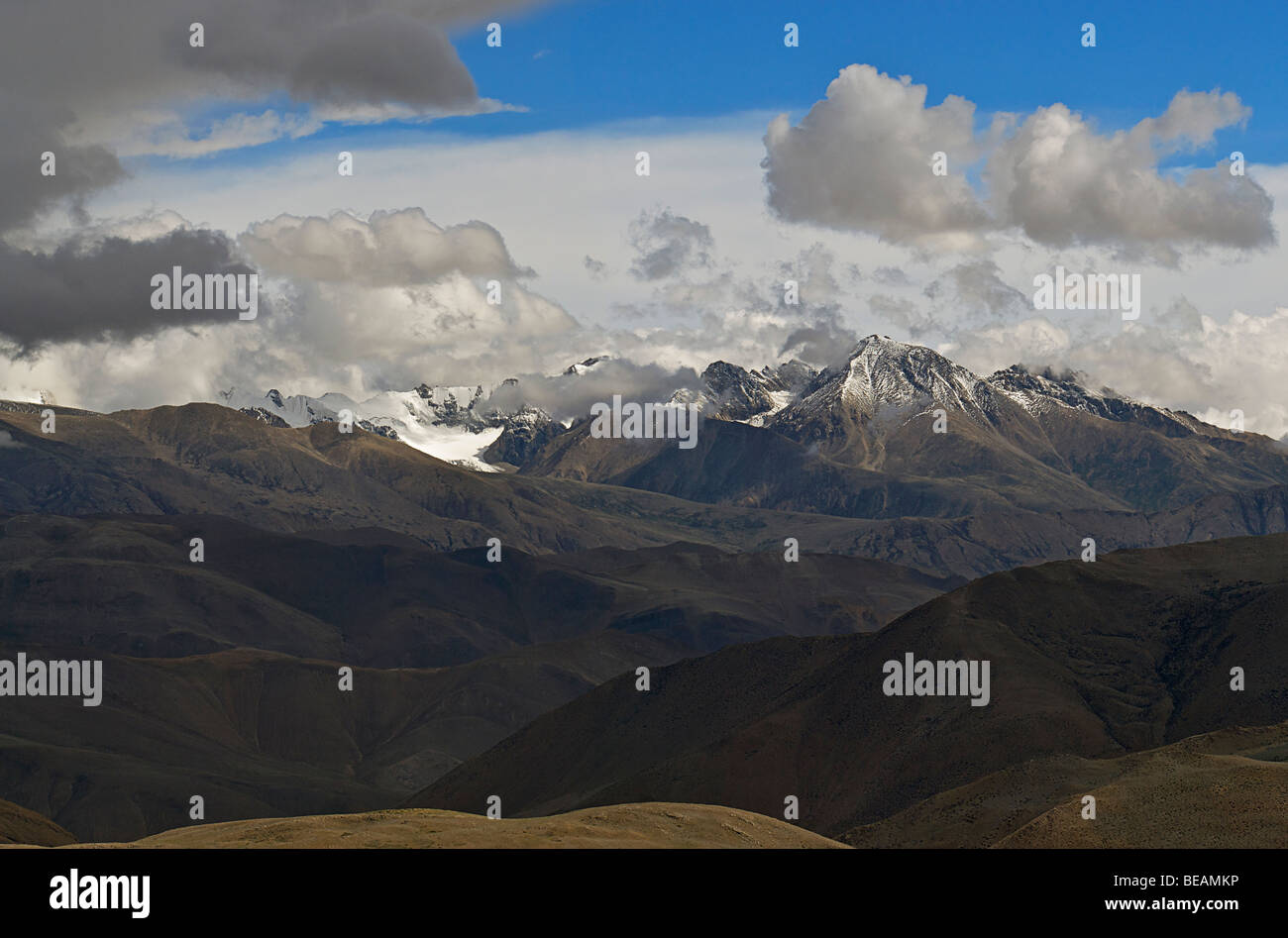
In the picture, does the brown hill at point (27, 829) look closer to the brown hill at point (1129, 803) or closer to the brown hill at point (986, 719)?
the brown hill at point (986, 719)

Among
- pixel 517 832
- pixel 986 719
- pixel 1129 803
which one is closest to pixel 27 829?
pixel 986 719

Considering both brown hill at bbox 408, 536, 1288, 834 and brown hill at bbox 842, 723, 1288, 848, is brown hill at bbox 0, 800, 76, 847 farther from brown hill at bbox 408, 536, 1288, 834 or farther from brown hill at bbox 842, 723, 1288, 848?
brown hill at bbox 842, 723, 1288, 848

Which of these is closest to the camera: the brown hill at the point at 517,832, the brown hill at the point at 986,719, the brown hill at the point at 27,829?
the brown hill at the point at 517,832

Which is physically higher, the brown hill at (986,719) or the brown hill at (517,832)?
the brown hill at (986,719)

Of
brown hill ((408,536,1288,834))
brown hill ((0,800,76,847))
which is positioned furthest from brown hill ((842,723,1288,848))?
brown hill ((0,800,76,847))

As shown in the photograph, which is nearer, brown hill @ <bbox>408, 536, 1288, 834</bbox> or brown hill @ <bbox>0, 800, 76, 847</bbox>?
brown hill @ <bbox>0, 800, 76, 847</bbox>

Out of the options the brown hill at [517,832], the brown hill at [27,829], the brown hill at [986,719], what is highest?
the brown hill at [986,719]

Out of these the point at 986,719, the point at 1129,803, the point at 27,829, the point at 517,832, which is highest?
the point at 986,719

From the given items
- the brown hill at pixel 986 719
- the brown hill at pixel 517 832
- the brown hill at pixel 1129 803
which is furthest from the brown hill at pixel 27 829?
the brown hill at pixel 1129 803

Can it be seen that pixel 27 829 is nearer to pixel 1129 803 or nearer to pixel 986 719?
pixel 986 719
